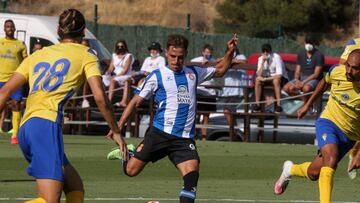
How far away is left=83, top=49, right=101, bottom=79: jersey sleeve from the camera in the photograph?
9.06 meters

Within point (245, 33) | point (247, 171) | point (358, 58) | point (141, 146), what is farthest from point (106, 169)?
point (245, 33)

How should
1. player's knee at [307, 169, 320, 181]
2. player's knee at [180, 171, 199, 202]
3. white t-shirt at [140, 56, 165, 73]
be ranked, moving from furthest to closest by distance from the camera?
1. white t-shirt at [140, 56, 165, 73]
2. player's knee at [307, 169, 320, 181]
3. player's knee at [180, 171, 199, 202]

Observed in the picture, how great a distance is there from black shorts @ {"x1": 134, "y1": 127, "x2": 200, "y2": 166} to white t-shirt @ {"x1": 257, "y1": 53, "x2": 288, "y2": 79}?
1196 centimetres

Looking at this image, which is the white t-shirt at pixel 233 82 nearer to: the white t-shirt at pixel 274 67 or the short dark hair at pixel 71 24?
the white t-shirt at pixel 274 67

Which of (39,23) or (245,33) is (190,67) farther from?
(245,33)

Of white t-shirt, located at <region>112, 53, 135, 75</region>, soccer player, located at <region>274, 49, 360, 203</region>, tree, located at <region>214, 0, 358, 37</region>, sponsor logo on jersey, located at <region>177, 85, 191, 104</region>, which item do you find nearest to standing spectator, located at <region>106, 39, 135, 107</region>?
white t-shirt, located at <region>112, 53, 135, 75</region>

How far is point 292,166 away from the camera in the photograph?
13297 millimetres

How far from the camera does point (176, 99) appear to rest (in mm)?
11883

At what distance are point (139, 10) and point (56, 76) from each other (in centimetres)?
4811

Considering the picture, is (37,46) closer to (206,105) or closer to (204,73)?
(206,105)

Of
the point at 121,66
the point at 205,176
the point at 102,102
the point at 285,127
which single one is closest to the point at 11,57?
the point at 121,66

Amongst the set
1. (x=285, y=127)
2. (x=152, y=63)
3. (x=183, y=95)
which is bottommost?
(x=285, y=127)

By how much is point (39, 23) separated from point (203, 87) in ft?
17.2

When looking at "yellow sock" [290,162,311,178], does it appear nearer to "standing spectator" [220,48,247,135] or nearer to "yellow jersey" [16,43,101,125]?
"yellow jersey" [16,43,101,125]
